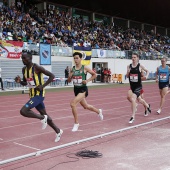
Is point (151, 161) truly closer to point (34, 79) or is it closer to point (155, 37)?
point (34, 79)

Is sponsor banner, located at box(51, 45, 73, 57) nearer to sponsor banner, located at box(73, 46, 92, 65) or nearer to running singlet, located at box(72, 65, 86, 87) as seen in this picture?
sponsor banner, located at box(73, 46, 92, 65)

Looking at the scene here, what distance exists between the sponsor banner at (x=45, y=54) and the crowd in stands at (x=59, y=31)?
117 centimetres

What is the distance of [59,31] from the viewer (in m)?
27.6

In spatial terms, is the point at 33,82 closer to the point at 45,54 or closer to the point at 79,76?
the point at 79,76

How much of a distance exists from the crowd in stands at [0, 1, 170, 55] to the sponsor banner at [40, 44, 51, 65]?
1.17 meters

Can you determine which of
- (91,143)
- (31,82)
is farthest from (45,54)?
(91,143)

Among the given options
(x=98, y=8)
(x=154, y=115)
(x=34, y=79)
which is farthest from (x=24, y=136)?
(x=98, y=8)

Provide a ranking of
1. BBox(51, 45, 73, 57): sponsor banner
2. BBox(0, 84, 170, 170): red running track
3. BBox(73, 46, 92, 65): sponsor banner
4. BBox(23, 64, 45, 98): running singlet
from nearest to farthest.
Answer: BBox(0, 84, 170, 170): red running track
BBox(23, 64, 45, 98): running singlet
BBox(51, 45, 73, 57): sponsor banner
BBox(73, 46, 92, 65): sponsor banner

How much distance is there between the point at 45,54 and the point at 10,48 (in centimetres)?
339

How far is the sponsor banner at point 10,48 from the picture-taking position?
19.4 meters

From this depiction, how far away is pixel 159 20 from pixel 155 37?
3.97 meters

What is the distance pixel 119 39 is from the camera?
3516 cm

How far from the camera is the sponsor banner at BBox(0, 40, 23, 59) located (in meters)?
19.4

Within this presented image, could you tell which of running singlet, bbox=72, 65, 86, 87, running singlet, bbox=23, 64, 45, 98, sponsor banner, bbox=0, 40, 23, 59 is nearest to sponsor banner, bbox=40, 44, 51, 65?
sponsor banner, bbox=0, 40, 23, 59
